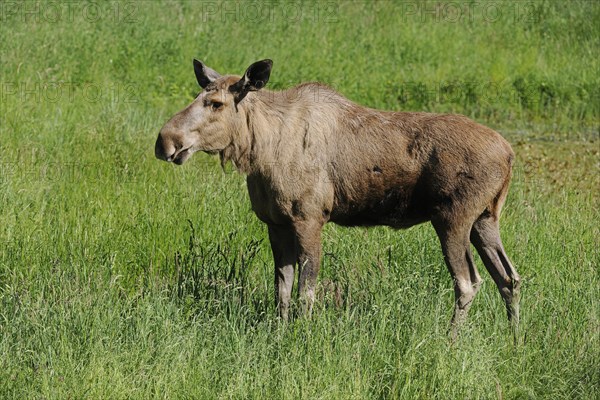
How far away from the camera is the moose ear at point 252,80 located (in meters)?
7.07

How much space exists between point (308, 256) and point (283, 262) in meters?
0.33

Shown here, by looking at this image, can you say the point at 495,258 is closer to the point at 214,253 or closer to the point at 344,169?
the point at 344,169

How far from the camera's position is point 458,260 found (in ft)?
23.7

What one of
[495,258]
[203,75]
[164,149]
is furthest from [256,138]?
[495,258]

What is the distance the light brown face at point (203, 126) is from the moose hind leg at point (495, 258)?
6.22 feet

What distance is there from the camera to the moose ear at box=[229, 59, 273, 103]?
7.07 meters

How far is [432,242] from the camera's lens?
844 cm

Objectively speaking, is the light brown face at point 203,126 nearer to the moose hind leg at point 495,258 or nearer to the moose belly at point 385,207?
→ the moose belly at point 385,207

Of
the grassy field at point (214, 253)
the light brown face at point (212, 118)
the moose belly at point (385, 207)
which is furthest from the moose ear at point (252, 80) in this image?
the grassy field at point (214, 253)

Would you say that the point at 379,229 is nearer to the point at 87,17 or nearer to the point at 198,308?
the point at 198,308

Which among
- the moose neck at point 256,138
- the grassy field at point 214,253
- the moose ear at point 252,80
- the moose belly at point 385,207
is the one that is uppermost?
the moose ear at point 252,80

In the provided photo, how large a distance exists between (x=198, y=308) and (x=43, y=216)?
6.60 feet

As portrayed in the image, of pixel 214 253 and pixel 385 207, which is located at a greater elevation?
pixel 385 207

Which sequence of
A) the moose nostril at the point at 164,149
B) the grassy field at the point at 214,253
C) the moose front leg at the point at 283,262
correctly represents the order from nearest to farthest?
the grassy field at the point at 214,253 < the moose nostril at the point at 164,149 < the moose front leg at the point at 283,262
